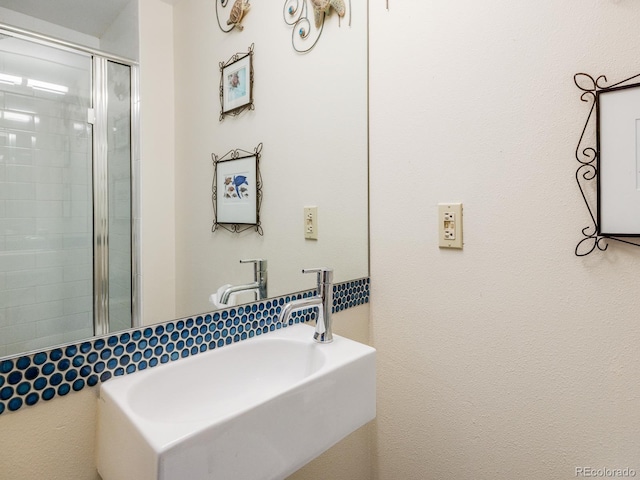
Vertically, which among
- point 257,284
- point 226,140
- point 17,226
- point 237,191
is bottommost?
point 257,284

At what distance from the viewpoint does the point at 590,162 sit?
30.7 inches

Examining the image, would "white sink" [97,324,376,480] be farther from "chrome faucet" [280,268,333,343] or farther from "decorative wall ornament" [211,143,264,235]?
"decorative wall ornament" [211,143,264,235]

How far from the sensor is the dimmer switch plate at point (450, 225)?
38.9 inches

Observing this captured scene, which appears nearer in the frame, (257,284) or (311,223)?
(257,284)

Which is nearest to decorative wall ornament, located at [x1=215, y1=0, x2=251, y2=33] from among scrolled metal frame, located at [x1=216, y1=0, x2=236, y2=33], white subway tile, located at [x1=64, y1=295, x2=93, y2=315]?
scrolled metal frame, located at [x1=216, y1=0, x2=236, y2=33]

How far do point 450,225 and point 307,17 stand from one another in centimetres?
78

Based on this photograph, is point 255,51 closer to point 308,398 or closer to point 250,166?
point 250,166

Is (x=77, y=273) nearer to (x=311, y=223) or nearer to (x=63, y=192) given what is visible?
(x=63, y=192)

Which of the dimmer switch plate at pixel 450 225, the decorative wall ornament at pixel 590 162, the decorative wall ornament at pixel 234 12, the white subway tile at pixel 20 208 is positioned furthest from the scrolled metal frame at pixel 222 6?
the decorative wall ornament at pixel 590 162

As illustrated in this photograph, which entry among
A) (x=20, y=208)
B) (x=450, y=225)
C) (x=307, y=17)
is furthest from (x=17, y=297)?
(x=307, y=17)

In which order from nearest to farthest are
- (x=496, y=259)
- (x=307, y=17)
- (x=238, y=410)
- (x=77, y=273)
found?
1. (x=238, y=410)
2. (x=77, y=273)
3. (x=496, y=259)
4. (x=307, y=17)

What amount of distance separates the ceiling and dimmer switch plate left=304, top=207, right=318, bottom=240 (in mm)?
661

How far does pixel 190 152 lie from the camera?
2.93 ft

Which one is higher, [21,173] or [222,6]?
[222,6]
